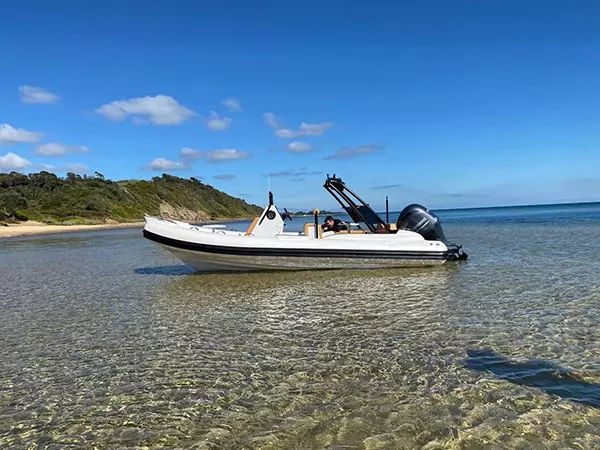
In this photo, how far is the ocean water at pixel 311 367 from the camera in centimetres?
470

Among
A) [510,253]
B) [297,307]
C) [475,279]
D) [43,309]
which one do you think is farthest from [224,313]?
[510,253]

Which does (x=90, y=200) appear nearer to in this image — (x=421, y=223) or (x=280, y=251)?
(x=280, y=251)

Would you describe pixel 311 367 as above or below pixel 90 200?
below

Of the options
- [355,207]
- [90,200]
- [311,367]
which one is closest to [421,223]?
[355,207]

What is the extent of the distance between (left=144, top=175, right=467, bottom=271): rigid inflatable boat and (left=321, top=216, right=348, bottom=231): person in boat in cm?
22

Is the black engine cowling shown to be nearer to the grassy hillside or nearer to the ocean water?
the ocean water

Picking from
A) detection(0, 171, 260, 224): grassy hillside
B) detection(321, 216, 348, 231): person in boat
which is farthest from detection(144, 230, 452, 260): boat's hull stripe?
detection(0, 171, 260, 224): grassy hillside

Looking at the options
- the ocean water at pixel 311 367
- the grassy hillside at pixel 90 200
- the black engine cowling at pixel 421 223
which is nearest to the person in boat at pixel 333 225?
the black engine cowling at pixel 421 223

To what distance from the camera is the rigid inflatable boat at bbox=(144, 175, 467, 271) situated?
15.3m

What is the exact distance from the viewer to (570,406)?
196 inches

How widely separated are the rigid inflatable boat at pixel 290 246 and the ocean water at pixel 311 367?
2479mm

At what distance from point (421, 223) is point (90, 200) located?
7865cm

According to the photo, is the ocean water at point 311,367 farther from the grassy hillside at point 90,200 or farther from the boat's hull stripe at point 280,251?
the grassy hillside at point 90,200

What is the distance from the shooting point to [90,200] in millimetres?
84250
